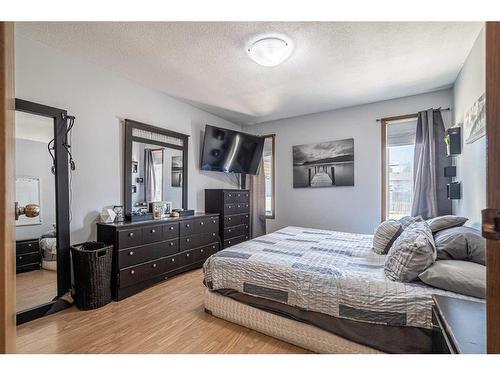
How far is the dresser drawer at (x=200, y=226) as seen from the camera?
3.23 meters

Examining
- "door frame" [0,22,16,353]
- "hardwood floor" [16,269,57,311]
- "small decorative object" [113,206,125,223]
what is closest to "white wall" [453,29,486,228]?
"door frame" [0,22,16,353]

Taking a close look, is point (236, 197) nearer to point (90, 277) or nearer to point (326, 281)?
point (90, 277)

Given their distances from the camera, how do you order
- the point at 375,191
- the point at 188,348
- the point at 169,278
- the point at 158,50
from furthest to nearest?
the point at 375,191 → the point at 169,278 → the point at 158,50 → the point at 188,348

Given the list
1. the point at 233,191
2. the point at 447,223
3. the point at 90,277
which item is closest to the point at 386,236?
the point at 447,223

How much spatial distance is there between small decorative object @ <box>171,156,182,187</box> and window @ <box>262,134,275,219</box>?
1.81 meters

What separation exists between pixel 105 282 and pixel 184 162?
A: 80.4 inches

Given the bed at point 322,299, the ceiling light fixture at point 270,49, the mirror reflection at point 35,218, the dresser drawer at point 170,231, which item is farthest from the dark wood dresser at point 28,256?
the ceiling light fixture at point 270,49

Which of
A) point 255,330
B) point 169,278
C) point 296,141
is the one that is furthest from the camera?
point 296,141

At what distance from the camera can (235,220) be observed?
425 centimetres

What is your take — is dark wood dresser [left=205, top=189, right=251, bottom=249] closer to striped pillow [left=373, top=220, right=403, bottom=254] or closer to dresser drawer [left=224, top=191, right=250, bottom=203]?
dresser drawer [left=224, top=191, right=250, bottom=203]

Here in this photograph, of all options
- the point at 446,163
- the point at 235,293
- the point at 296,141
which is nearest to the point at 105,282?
the point at 235,293

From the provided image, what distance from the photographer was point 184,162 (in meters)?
3.79
